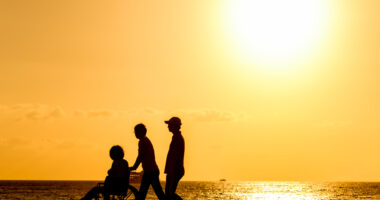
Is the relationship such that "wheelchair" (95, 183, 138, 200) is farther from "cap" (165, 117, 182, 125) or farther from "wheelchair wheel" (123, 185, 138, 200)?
"cap" (165, 117, 182, 125)

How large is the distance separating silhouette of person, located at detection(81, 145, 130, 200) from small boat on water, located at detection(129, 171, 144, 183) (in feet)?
1.77

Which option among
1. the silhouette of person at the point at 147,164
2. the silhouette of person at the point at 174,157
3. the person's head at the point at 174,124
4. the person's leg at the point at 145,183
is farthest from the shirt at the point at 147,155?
the person's head at the point at 174,124

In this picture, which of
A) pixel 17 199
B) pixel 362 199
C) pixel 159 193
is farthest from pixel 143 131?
pixel 362 199

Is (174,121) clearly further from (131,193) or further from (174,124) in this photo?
(131,193)

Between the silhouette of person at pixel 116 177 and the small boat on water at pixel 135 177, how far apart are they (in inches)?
21.3

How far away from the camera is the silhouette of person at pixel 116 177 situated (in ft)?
39.7

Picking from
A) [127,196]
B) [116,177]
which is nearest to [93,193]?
[116,177]

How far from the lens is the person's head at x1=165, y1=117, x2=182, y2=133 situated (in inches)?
516

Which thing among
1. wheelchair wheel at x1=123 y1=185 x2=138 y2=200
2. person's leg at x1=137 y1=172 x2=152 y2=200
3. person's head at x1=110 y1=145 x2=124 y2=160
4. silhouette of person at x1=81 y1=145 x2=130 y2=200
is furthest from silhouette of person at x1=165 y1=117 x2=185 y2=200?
person's head at x1=110 y1=145 x2=124 y2=160

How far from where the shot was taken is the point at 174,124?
1311 centimetres

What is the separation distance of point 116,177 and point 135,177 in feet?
3.12

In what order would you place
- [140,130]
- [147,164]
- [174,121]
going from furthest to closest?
[147,164] < [174,121] < [140,130]

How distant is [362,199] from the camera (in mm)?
90688

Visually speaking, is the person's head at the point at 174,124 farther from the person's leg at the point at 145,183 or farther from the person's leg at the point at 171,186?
the person's leg at the point at 145,183
